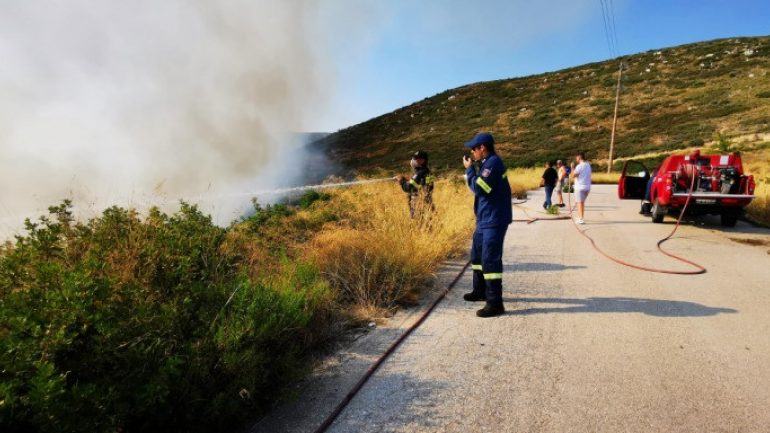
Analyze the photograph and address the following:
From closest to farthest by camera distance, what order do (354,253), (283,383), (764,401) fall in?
(764,401) → (283,383) → (354,253)

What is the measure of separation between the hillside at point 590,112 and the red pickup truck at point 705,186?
72.9ft

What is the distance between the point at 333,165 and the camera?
39.8 meters

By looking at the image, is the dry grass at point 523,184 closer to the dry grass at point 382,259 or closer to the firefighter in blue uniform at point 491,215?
the dry grass at point 382,259

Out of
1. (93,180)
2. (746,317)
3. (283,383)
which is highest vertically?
(93,180)

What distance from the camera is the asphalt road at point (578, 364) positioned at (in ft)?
8.22

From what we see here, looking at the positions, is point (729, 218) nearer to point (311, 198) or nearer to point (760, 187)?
point (760, 187)

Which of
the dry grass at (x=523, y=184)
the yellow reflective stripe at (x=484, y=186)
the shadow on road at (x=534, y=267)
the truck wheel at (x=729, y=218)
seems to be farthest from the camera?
the dry grass at (x=523, y=184)

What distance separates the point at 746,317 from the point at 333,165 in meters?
37.2

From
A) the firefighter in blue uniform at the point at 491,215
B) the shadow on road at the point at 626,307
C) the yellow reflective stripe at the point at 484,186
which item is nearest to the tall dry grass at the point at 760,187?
the shadow on road at the point at 626,307

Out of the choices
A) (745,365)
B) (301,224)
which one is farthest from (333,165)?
(745,365)

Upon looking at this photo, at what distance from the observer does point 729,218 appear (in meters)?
8.63

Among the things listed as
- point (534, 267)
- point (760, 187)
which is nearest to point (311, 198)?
point (534, 267)

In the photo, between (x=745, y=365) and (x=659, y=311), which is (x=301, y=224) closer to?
(x=659, y=311)

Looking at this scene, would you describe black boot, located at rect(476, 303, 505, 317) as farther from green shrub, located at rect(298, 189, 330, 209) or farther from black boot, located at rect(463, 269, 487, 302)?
green shrub, located at rect(298, 189, 330, 209)
